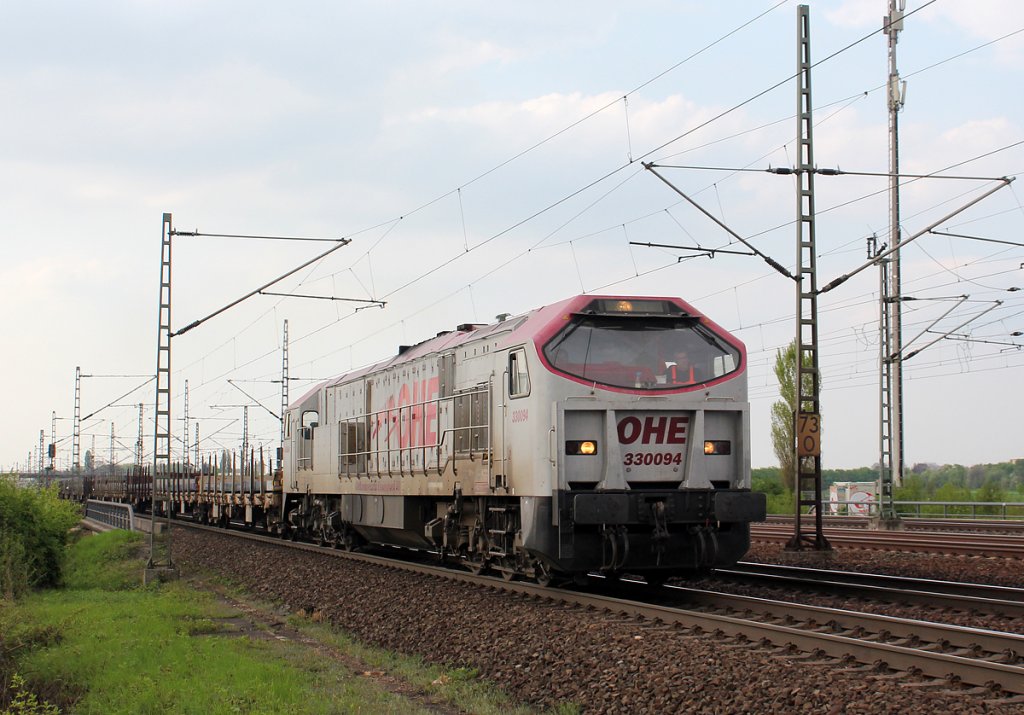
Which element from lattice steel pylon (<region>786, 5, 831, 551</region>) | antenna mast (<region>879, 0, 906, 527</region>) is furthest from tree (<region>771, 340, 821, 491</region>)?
lattice steel pylon (<region>786, 5, 831, 551</region>)

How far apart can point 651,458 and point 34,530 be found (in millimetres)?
14341

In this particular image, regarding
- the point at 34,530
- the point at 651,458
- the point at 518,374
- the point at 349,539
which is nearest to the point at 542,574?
the point at 651,458

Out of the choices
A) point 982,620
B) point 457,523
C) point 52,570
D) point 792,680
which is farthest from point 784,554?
point 52,570

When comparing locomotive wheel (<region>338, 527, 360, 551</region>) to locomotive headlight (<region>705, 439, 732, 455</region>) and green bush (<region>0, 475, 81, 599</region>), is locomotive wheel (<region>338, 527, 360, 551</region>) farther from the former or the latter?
locomotive headlight (<region>705, 439, 732, 455</region>)

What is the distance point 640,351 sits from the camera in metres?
13.2

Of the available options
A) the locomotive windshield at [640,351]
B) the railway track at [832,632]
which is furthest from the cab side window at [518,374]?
the railway track at [832,632]

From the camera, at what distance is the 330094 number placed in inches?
503

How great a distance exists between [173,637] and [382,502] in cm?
754

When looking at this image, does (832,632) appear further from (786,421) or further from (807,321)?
(786,421)

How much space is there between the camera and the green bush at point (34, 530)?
19.9m

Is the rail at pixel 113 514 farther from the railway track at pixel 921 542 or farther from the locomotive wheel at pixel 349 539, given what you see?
the railway track at pixel 921 542

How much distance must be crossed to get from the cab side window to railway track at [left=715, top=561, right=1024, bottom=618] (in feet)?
14.7

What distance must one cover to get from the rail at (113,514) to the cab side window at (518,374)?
1930 cm

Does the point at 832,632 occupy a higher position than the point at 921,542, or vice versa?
the point at 832,632
